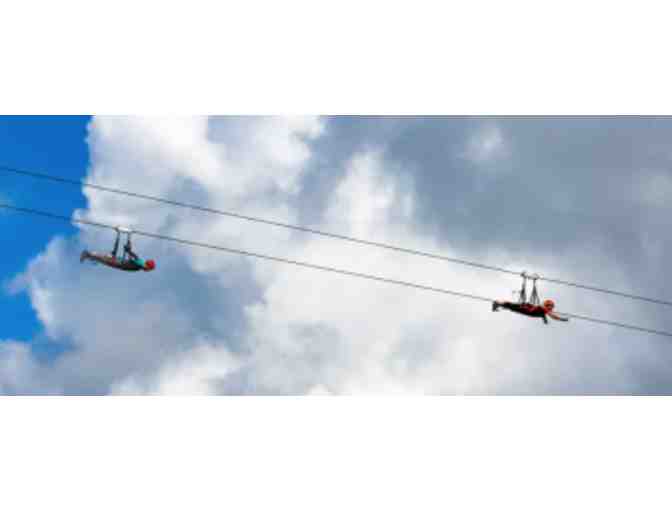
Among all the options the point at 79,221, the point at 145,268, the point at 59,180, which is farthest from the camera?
the point at 145,268

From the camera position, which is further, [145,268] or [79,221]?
[145,268]

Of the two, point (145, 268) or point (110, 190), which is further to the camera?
point (145, 268)

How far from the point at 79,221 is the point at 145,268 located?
593 cm

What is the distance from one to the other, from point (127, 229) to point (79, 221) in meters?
4.31

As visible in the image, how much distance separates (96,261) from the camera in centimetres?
4688

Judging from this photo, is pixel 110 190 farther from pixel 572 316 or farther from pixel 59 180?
pixel 572 316

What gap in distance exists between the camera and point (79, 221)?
4047cm

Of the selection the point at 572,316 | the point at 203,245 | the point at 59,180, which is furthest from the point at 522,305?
the point at 59,180

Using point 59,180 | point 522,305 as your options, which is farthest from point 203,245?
point 522,305

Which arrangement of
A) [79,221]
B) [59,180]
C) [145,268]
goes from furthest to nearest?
[145,268] → [59,180] → [79,221]

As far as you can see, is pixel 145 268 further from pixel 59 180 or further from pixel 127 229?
pixel 59 180

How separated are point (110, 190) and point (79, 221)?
2.02 meters

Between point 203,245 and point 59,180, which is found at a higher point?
point 59,180

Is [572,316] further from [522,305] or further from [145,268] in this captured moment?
[145,268]
